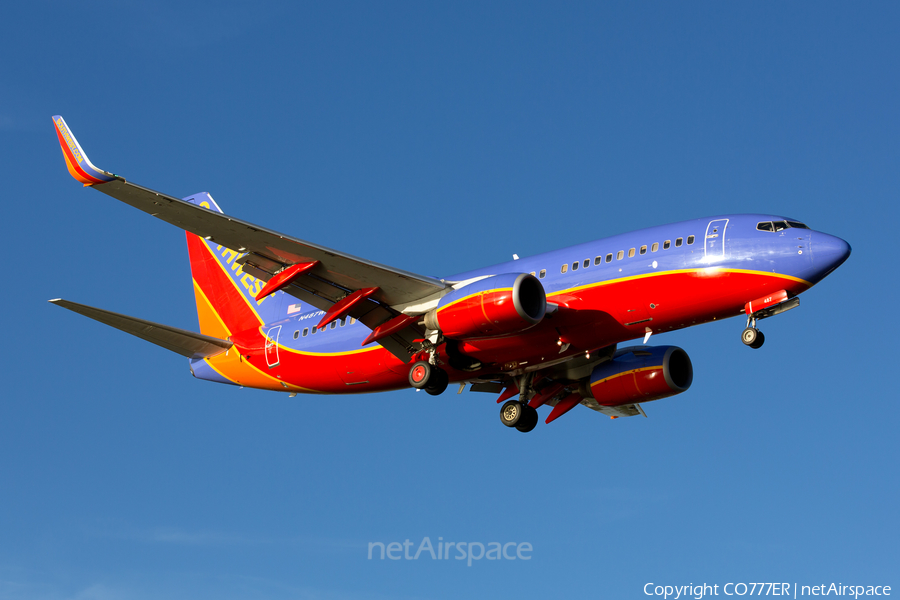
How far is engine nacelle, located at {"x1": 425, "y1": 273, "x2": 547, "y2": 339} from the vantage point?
29266mm

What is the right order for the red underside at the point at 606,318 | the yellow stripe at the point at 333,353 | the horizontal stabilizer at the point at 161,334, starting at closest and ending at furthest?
the red underside at the point at 606,318, the horizontal stabilizer at the point at 161,334, the yellow stripe at the point at 333,353

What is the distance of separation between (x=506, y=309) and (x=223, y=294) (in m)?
16.2

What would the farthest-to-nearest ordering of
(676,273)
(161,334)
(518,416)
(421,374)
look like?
(518,416)
(161,334)
(421,374)
(676,273)

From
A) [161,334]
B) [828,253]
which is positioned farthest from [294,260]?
[828,253]

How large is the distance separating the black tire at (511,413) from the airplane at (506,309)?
76mm

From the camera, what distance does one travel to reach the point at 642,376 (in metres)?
34.9

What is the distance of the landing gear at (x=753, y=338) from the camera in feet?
94.2

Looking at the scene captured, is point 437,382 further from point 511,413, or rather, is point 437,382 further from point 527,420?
point 527,420

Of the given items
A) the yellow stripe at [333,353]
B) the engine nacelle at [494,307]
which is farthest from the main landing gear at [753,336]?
the yellow stripe at [333,353]

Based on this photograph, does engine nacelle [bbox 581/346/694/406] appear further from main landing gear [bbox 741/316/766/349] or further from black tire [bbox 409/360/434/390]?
black tire [bbox 409/360/434/390]

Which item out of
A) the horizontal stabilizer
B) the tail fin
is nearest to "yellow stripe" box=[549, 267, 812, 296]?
the tail fin

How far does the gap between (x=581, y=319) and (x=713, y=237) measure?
15.0 ft

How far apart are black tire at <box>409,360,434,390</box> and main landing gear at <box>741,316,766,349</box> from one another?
32.0ft

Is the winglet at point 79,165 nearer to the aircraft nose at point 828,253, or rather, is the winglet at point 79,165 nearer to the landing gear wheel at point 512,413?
the landing gear wheel at point 512,413
